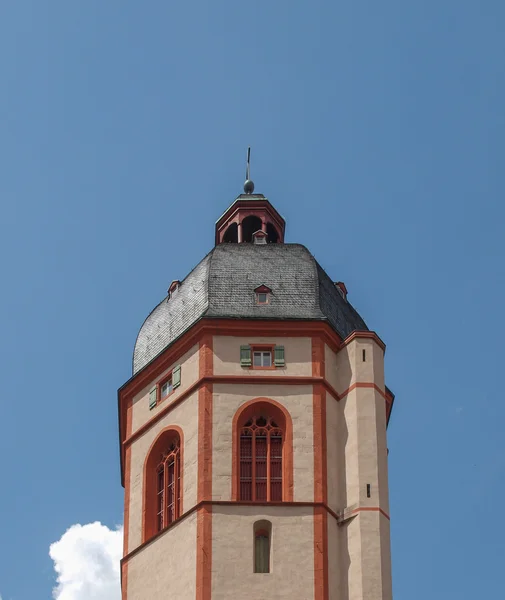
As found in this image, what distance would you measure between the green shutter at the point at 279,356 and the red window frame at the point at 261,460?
1.50 meters

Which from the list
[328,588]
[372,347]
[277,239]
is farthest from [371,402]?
[277,239]

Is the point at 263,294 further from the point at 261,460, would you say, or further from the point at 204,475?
the point at 204,475

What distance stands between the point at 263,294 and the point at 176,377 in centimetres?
342

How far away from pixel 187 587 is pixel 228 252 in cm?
1130

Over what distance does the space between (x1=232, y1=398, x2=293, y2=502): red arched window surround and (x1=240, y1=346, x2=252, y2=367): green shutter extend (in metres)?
1.17

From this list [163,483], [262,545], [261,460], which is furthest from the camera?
[163,483]

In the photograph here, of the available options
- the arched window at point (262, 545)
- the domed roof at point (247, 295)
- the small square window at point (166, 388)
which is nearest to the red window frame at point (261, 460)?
the arched window at point (262, 545)

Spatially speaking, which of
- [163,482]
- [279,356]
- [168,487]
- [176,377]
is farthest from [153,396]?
[279,356]

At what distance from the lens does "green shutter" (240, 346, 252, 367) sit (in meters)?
50.3

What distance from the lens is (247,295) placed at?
5216 cm

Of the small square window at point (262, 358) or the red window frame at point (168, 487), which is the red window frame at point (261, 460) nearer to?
the small square window at point (262, 358)

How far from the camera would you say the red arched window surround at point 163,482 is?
162 ft

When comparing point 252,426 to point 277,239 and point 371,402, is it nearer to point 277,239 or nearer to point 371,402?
point 371,402

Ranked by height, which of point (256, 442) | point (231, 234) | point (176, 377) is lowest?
point (256, 442)
